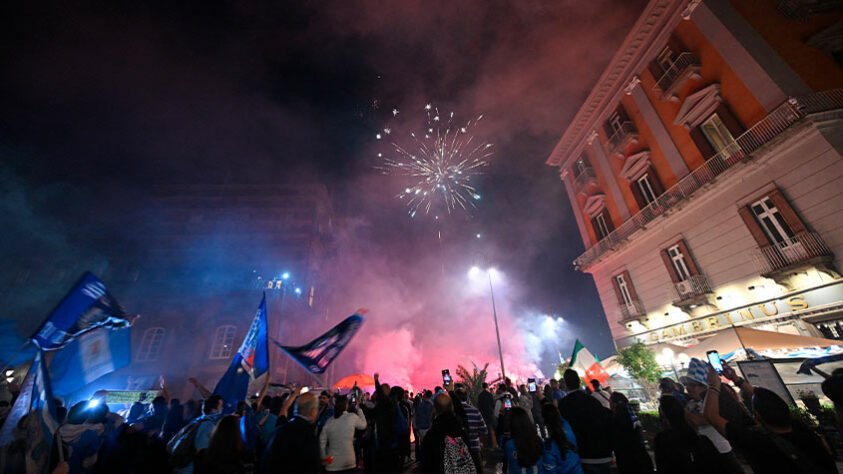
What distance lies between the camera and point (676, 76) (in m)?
14.7

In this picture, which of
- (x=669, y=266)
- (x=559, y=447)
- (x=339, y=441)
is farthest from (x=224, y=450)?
(x=669, y=266)

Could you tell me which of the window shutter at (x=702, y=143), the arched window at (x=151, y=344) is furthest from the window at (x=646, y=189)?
the arched window at (x=151, y=344)

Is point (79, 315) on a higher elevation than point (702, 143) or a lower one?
lower

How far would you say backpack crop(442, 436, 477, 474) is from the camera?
367 centimetres

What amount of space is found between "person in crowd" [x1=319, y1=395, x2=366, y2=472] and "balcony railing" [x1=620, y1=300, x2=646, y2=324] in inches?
695

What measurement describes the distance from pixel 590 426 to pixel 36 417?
7.06 metres

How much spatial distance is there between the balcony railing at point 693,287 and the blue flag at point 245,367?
1704 centimetres

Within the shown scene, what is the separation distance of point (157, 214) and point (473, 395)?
35343 millimetres

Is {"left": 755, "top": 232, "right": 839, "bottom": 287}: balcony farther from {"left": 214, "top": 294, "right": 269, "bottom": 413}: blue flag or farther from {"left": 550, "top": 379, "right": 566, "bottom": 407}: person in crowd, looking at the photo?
{"left": 214, "top": 294, "right": 269, "bottom": 413}: blue flag

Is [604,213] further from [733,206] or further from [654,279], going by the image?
[733,206]

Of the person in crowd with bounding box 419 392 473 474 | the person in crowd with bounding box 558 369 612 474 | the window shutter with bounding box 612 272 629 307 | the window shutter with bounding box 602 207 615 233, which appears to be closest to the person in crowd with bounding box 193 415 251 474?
the person in crowd with bounding box 419 392 473 474

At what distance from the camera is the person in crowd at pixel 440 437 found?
12.2 ft

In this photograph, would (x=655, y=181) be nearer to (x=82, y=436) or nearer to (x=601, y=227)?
(x=601, y=227)

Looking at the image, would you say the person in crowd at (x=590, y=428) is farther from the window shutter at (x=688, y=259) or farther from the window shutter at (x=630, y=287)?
the window shutter at (x=630, y=287)
